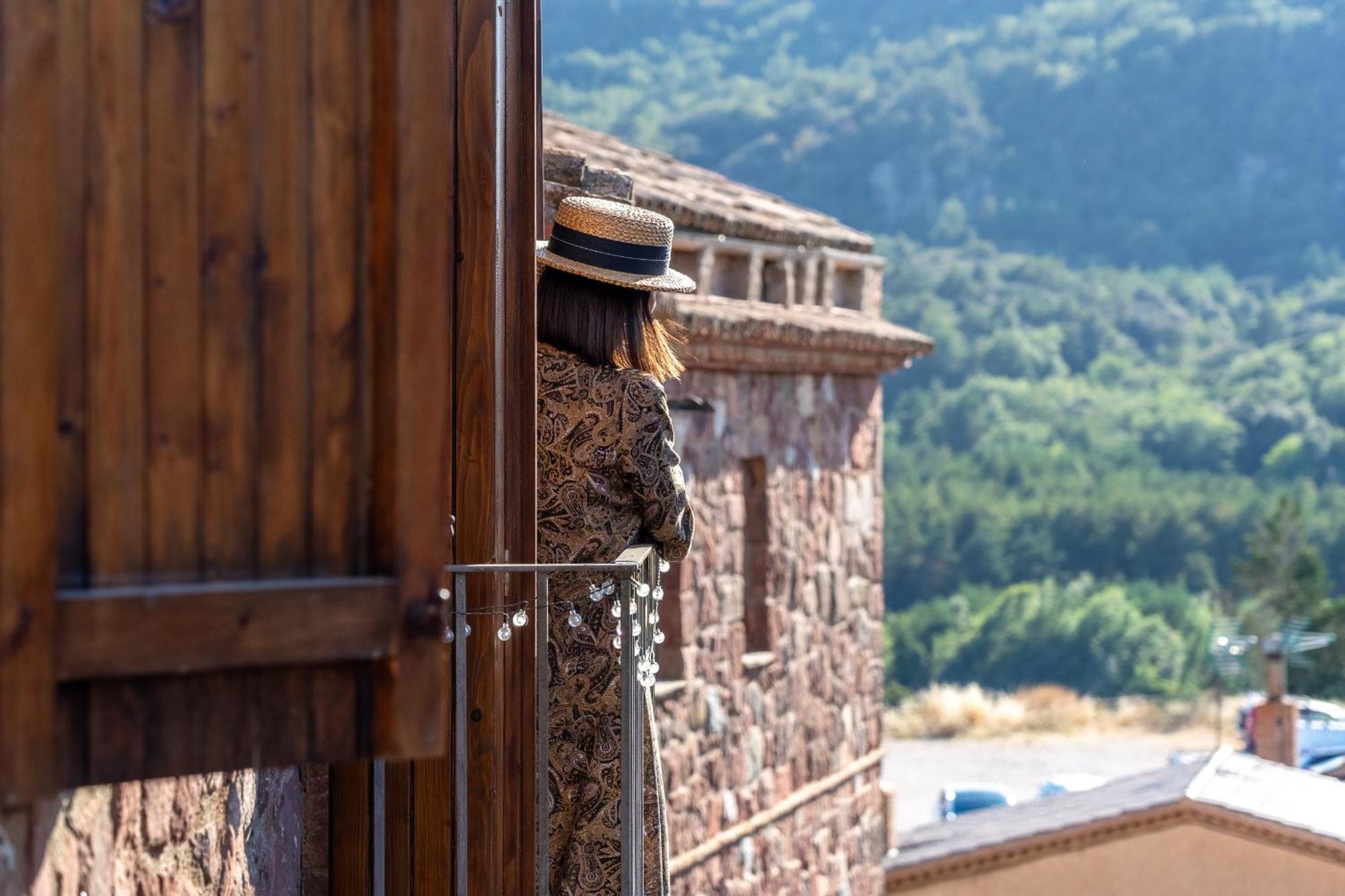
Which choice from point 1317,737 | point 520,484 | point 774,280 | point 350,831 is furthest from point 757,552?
point 1317,737

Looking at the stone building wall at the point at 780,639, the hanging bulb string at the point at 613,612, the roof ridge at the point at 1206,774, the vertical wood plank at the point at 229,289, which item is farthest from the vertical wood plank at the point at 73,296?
the roof ridge at the point at 1206,774

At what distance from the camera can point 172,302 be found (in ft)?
6.89

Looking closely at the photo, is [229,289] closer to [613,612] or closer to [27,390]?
[27,390]

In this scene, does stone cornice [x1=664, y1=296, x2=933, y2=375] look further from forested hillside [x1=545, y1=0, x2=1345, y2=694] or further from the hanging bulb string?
forested hillside [x1=545, y1=0, x2=1345, y2=694]

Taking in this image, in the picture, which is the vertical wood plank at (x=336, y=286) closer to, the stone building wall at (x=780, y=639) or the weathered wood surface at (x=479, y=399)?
the weathered wood surface at (x=479, y=399)

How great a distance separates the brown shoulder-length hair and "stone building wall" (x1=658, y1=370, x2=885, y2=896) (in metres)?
4.70

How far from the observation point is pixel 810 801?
37.2 feet

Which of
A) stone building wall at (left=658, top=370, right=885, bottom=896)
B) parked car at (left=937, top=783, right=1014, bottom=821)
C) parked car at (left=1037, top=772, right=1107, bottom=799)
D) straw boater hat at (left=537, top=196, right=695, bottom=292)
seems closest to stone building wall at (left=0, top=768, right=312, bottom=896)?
straw boater hat at (left=537, top=196, right=695, bottom=292)

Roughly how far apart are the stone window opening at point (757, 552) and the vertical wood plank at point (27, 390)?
8492mm

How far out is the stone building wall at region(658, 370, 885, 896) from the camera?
9.53 m

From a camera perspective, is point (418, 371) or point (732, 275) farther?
point (732, 275)

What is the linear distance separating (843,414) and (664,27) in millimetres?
81967

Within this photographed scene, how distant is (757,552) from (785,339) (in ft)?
3.91

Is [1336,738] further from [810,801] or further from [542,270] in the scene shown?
[542,270]
